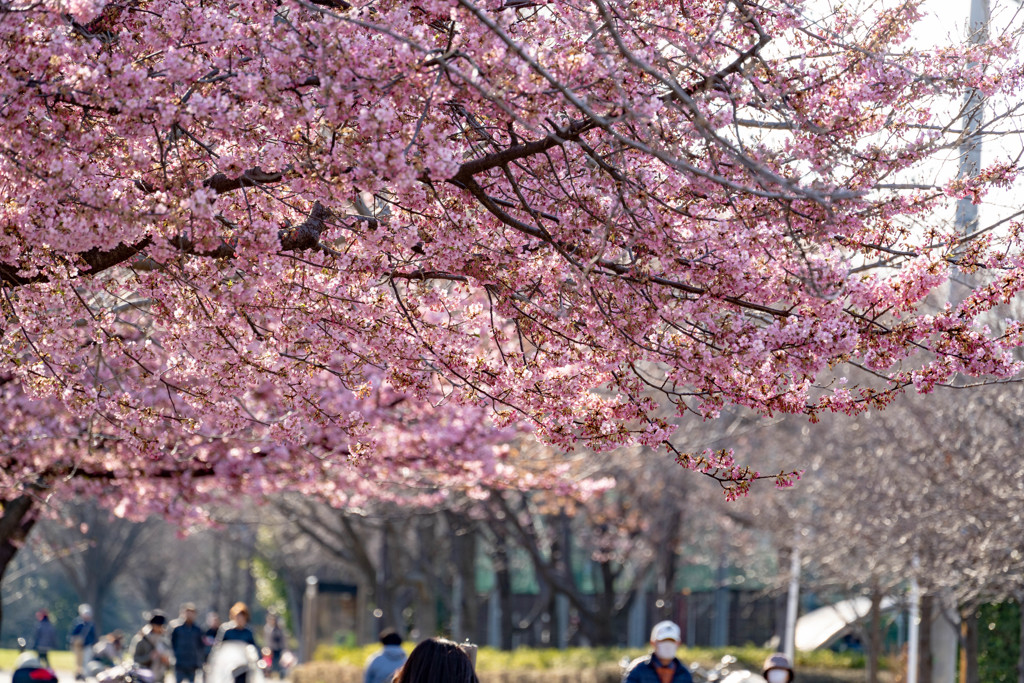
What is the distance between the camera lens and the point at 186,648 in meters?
16.9

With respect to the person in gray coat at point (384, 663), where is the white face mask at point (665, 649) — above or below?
above

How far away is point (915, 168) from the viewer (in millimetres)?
6852

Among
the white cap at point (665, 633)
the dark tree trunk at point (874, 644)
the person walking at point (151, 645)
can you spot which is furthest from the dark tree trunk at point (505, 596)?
the white cap at point (665, 633)

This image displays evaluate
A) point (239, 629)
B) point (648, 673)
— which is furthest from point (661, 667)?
point (239, 629)

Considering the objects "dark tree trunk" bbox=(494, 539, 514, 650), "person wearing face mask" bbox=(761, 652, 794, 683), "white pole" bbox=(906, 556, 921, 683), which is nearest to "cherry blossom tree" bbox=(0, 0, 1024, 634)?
"person wearing face mask" bbox=(761, 652, 794, 683)

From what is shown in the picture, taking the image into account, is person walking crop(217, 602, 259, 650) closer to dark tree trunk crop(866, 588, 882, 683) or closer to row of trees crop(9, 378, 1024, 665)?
row of trees crop(9, 378, 1024, 665)

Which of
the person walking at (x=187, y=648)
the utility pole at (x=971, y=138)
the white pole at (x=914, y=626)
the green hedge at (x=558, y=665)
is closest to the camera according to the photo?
the utility pole at (x=971, y=138)

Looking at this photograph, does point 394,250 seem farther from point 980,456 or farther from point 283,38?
point 980,456

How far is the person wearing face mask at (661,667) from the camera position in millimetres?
9188

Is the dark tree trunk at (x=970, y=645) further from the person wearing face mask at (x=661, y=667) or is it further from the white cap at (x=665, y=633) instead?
the person wearing face mask at (x=661, y=667)

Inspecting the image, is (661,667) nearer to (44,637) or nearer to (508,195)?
(508,195)

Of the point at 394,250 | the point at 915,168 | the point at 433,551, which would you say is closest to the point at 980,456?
the point at 915,168

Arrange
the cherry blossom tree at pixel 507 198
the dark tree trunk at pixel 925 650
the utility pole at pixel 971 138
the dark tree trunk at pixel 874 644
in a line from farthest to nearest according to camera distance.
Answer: the dark tree trunk at pixel 874 644 → the dark tree trunk at pixel 925 650 → the utility pole at pixel 971 138 → the cherry blossom tree at pixel 507 198

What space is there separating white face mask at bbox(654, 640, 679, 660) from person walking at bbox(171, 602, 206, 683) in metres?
9.20
